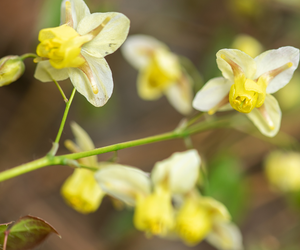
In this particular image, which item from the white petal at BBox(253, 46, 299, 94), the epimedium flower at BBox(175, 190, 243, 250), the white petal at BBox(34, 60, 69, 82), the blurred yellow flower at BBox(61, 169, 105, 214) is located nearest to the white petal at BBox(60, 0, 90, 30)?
the white petal at BBox(34, 60, 69, 82)

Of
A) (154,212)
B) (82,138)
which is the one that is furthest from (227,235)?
(82,138)

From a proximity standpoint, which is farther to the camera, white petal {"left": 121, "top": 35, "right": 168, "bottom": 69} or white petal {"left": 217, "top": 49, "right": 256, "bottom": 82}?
white petal {"left": 121, "top": 35, "right": 168, "bottom": 69}

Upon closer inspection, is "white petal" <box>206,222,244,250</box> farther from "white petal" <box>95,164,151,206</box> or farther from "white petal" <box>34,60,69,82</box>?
"white petal" <box>34,60,69,82</box>

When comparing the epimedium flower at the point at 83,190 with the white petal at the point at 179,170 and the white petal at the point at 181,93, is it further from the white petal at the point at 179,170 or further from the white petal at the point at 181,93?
the white petal at the point at 181,93

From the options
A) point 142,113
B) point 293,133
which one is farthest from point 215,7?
point 293,133

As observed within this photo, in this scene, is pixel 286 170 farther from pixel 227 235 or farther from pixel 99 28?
pixel 99 28

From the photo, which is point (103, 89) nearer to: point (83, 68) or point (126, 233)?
point (83, 68)
